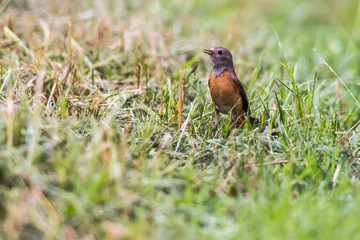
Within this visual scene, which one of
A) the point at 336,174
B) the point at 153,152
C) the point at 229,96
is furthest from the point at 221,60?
the point at 336,174

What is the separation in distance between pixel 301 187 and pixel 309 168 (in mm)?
140

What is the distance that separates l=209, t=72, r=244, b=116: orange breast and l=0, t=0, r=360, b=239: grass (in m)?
0.13

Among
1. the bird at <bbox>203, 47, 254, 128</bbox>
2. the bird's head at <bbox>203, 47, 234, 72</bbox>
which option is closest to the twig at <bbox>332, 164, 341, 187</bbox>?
the bird at <bbox>203, 47, 254, 128</bbox>

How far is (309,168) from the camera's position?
342 cm

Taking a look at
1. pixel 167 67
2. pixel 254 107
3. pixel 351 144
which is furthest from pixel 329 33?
pixel 351 144

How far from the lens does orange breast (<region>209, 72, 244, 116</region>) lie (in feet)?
15.0

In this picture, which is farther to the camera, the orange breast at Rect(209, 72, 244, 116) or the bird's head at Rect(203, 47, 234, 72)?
the bird's head at Rect(203, 47, 234, 72)

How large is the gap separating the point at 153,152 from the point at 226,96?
1.14 metres

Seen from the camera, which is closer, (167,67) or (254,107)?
(254,107)

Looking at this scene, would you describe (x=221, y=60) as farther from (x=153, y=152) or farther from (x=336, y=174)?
(x=336, y=174)

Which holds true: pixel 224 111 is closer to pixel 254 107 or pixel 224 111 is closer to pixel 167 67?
pixel 254 107

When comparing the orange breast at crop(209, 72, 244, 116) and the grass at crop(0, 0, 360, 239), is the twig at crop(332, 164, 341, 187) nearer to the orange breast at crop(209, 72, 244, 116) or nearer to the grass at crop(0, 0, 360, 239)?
the grass at crop(0, 0, 360, 239)

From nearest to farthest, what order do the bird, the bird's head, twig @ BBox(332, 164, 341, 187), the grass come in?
1. the grass
2. twig @ BBox(332, 164, 341, 187)
3. the bird
4. the bird's head

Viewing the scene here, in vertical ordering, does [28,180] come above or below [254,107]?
above
